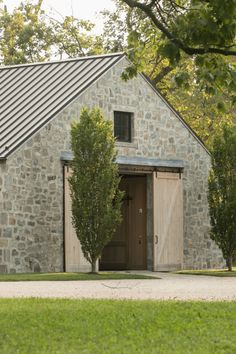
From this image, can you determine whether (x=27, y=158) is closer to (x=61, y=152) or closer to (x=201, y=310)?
(x=61, y=152)

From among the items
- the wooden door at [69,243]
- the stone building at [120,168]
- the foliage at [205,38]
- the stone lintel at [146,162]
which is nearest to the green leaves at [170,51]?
the foliage at [205,38]

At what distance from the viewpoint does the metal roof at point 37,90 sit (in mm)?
27500

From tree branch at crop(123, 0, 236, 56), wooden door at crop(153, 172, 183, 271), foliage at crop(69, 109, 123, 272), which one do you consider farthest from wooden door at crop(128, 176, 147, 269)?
tree branch at crop(123, 0, 236, 56)

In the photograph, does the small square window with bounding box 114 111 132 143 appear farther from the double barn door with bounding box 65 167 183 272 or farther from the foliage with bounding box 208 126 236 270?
the foliage with bounding box 208 126 236 270

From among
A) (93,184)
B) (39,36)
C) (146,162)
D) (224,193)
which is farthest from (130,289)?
(39,36)

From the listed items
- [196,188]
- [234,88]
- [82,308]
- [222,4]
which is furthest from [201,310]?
[196,188]

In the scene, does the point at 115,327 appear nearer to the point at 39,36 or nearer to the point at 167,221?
the point at 167,221

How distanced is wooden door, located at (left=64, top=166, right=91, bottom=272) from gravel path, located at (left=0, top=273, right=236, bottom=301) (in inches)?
169

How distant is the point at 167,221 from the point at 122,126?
113 inches

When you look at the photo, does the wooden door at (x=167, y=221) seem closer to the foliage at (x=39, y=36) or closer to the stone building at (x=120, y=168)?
the stone building at (x=120, y=168)

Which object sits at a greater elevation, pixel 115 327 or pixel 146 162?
pixel 146 162

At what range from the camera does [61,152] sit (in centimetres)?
2814

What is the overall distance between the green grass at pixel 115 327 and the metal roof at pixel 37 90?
11.2m

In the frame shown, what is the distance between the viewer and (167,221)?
30906 millimetres
